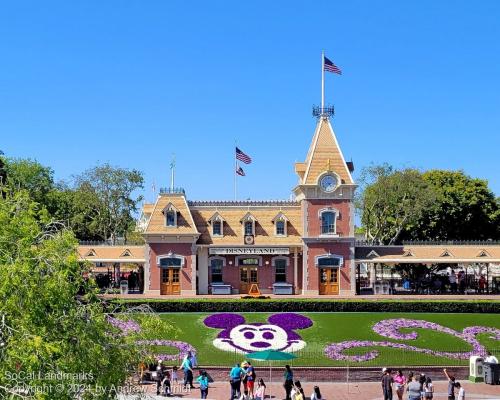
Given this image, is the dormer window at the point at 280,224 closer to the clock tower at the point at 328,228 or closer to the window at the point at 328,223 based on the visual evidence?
the clock tower at the point at 328,228

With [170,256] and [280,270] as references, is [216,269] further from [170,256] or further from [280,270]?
[280,270]

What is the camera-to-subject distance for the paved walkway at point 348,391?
2658cm

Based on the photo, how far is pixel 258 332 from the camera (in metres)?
35.5

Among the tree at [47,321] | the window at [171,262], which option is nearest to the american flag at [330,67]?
the window at [171,262]

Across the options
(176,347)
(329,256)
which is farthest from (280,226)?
(176,347)

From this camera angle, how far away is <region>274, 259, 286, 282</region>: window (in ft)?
154

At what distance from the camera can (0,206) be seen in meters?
15.9

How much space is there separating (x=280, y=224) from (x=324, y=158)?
18.1 feet

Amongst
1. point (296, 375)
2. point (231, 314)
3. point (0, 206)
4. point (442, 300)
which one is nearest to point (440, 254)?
point (442, 300)

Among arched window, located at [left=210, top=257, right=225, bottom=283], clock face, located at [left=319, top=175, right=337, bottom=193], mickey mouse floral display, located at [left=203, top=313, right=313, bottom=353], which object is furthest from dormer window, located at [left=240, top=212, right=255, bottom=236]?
mickey mouse floral display, located at [left=203, top=313, right=313, bottom=353]

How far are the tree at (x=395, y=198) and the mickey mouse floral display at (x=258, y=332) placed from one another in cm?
2742

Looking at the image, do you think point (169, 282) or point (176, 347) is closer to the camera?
point (176, 347)

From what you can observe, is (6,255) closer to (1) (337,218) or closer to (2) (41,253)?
(2) (41,253)

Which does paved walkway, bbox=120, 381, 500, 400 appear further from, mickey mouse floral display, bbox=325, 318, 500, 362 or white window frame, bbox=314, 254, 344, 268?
white window frame, bbox=314, 254, 344, 268
